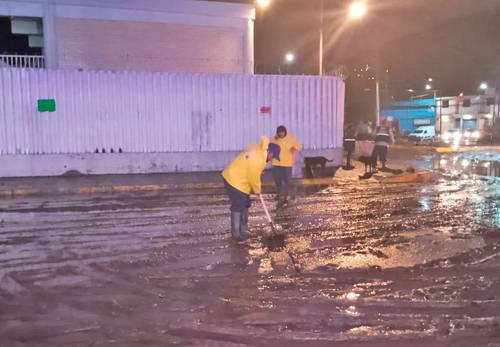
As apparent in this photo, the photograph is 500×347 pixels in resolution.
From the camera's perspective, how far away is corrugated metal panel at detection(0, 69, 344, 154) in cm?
1453

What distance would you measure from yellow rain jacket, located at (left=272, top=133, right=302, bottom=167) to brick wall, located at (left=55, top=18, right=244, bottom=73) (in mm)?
10584

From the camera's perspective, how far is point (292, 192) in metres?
12.1

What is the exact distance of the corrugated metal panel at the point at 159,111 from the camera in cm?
1453

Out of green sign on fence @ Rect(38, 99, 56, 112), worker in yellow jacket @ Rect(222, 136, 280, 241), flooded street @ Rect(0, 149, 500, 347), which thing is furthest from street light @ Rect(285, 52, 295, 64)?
worker in yellow jacket @ Rect(222, 136, 280, 241)

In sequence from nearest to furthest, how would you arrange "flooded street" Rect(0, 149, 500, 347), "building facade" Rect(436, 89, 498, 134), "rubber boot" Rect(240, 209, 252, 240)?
"flooded street" Rect(0, 149, 500, 347) → "rubber boot" Rect(240, 209, 252, 240) → "building facade" Rect(436, 89, 498, 134)

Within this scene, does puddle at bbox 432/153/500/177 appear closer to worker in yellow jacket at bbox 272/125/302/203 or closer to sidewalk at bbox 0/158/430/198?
sidewalk at bbox 0/158/430/198

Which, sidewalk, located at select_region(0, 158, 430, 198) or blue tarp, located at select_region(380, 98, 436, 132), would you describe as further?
blue tarp, located at select_region(380, 98, 436, 132)

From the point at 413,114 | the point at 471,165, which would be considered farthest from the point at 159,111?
the point at 413,114

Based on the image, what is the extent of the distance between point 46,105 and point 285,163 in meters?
7.54

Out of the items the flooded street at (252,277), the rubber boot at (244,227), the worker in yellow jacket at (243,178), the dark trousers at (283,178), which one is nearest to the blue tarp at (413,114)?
the dark trousers at (283,178)

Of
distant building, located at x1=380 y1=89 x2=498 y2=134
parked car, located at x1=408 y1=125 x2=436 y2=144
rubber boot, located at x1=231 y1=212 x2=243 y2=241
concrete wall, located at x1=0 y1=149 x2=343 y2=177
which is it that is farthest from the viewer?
distant building, located at x1=380 y1=89 x2=498 y2=134

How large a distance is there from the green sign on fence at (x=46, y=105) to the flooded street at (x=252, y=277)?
15.3 feet

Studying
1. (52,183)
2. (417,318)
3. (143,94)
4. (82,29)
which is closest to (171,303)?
(417,318)

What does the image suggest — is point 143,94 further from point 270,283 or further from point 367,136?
point 367,136
